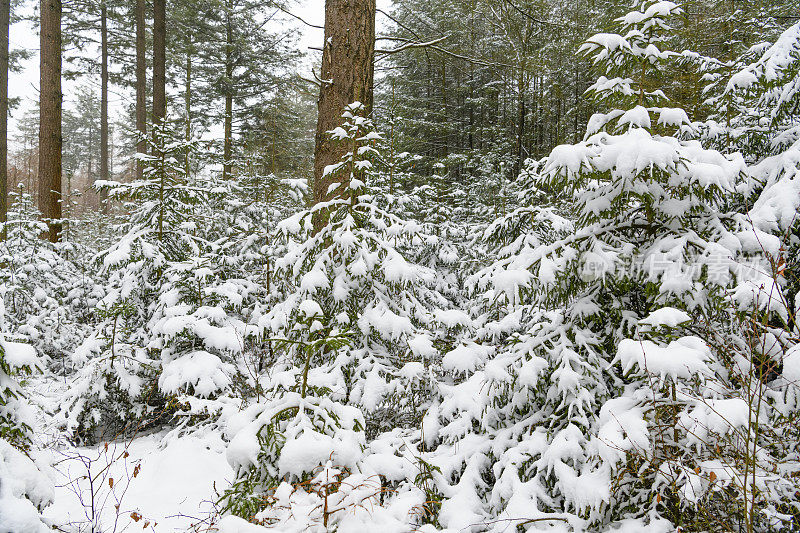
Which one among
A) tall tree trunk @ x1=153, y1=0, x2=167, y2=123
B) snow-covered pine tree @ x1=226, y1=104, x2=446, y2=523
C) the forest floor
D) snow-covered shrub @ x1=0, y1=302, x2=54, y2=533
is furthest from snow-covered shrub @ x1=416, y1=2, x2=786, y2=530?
tall tree trunk @ x1=153, y1=0, x2=167, y2=123

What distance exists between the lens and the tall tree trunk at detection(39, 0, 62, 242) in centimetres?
838

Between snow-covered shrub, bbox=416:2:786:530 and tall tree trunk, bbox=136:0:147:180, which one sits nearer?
snow-covered shrub, bbox=416:2:786:530

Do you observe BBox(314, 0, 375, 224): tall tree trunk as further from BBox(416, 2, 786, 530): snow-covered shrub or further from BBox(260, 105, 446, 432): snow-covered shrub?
BBox(416, 2, 786, 530): snow-covered shrub

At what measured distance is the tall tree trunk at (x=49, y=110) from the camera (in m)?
8.38

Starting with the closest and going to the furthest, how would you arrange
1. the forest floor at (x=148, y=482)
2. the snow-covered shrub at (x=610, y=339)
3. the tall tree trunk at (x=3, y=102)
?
the snow-covered shrub at (x=610, y=339), the forest floor at (x=148, y=482), the tall tree trunk at (x=3, y=102)

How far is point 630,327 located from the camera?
2.63 m

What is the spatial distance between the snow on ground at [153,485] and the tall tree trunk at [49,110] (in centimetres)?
605

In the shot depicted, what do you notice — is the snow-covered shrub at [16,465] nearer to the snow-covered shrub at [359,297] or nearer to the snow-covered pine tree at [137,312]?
the snow-covered shrub at [359,297]

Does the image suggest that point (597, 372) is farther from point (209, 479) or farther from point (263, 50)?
point (263, 50)

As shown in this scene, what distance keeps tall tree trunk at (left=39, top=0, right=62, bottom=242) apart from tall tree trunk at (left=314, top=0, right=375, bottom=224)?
23.5 feet

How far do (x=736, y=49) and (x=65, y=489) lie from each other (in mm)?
13715

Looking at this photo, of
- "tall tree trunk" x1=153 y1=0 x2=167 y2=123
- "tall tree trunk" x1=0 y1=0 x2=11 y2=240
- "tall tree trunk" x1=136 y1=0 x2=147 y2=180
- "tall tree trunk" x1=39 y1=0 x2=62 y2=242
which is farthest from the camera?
"tall tree trunk" x1=136 y1=0 x2=147 y2=180

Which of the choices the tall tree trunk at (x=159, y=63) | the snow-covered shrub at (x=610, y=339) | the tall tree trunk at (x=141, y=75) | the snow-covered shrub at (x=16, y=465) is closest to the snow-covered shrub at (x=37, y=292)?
the tall tree trunk at (x=159, y=63)

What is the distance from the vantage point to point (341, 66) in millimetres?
4508
